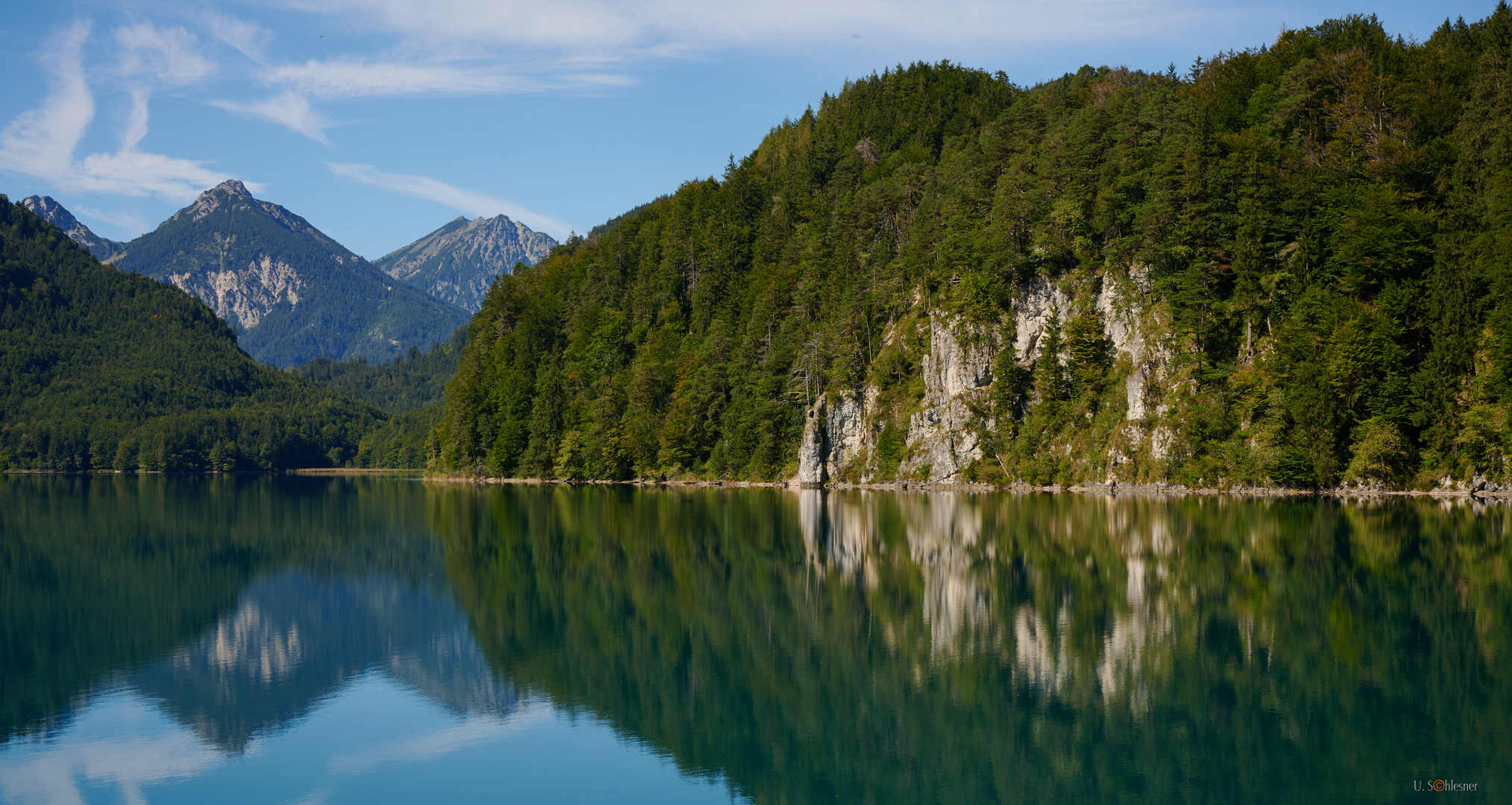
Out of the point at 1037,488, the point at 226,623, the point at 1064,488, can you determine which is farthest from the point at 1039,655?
the point at 1037,488

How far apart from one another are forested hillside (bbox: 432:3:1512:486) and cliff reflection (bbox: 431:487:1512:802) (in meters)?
26.1

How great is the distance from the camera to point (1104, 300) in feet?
281

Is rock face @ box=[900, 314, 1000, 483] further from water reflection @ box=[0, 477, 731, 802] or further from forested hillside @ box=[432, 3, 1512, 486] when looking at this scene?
water reflection @ box=[0, 477, 731, 802]

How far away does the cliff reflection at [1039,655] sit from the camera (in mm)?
15094

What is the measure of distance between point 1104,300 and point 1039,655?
70164 millimetres

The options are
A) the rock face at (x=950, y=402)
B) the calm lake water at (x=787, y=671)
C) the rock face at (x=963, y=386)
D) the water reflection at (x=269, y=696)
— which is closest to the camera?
the calm lake water at (x=787, y=671)

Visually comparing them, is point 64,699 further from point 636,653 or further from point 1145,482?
point 1145,482

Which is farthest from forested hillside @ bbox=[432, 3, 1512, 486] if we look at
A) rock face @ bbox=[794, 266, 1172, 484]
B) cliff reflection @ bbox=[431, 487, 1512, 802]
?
cliff reflection @ bbox=[431, 487, 1512, 802]

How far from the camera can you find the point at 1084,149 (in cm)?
8838

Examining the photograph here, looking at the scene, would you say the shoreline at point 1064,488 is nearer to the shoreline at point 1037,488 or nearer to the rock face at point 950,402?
the shoreline at point 1037,488

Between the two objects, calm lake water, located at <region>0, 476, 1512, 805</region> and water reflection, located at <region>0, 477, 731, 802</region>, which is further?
water reflection, located at <region>0, 477, 731, 802</region>

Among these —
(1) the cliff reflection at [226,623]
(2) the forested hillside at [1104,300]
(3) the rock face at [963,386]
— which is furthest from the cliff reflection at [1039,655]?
(3) the rock face at [963,386]

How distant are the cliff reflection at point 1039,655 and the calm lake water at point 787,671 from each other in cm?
10

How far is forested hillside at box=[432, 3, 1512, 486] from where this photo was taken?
66125 millimetres
